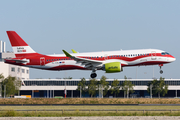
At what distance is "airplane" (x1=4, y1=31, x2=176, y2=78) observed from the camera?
54.3 metres

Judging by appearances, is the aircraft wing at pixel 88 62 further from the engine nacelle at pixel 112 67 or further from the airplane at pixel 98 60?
the engine nacelle at pixel 112 67

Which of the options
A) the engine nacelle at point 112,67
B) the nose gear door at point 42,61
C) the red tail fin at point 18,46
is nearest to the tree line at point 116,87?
the red tail fin at point 18,46

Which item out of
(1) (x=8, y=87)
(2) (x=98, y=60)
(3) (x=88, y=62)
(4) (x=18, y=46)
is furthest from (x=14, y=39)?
(1) (x=8, y=87)

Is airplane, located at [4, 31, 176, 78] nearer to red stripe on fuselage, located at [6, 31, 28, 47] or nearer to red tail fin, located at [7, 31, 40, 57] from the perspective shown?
red tail fin, located at [7, 31, 40, 57]

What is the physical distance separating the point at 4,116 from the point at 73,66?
18.2 m

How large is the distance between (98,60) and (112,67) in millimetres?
3324

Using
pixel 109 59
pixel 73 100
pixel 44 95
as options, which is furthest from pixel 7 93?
pixel 109 59

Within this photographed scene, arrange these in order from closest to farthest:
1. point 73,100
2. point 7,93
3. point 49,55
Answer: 1. point 49,55
2. point 73,100
3. point 7,93

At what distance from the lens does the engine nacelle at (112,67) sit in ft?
177

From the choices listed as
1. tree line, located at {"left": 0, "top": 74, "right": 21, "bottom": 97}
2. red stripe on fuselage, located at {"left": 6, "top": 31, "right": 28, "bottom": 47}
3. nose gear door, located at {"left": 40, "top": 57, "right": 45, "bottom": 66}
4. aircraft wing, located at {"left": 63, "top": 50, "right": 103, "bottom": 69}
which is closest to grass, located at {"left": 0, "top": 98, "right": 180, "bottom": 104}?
nose gear door, located at {"left": 40, "top": 57, "right": 45, "bottom": 66}

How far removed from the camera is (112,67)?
177ft

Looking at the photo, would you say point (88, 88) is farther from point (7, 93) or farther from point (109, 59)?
point (109, 59)

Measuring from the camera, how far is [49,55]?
2338 inches

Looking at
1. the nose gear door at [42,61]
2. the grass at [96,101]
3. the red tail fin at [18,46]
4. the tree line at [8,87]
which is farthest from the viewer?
the tree line at [8,87]
